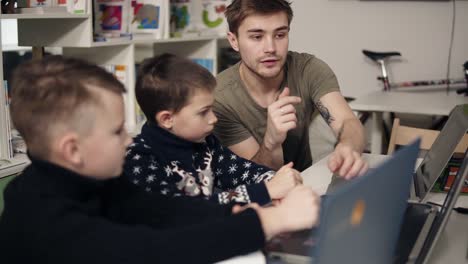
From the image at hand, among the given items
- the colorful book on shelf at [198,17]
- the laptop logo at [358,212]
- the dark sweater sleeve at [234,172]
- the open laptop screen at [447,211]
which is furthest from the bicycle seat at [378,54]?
the laptop logo at [358,212]

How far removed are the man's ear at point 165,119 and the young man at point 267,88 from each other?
453 millimetres

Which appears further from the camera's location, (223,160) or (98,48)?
(98,48)

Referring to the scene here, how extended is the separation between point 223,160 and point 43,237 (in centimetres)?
74

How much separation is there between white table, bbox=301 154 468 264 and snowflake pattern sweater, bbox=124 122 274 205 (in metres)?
0.13

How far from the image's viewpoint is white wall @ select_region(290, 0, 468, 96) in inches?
157

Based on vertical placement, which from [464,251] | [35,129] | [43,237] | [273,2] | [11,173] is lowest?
[11,173]

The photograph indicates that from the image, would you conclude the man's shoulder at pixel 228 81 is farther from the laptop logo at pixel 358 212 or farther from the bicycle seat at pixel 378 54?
the bicycle seat at pixel 378 54

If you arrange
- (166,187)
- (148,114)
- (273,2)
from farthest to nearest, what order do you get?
(273,2) < (148,114) < (166,187)

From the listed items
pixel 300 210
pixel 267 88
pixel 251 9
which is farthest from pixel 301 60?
pixel 300 210

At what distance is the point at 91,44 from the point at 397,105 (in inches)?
68.6

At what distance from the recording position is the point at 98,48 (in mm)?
2883

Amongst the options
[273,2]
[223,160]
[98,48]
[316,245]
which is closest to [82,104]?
[316,245]

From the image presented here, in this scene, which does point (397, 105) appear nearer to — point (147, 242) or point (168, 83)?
point (168, 83)

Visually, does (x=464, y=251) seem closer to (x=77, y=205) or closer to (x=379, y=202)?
(x=379, y=202)
